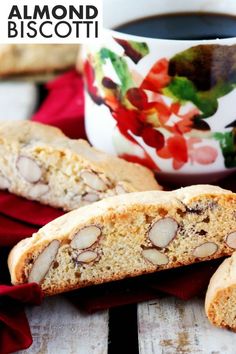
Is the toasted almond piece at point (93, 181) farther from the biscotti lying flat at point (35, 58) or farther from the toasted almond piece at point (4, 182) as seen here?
the biscotti lying flat at point (35, 58)

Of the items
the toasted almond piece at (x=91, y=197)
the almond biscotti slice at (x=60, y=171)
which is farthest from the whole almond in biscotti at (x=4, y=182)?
the toasted almond piece at (x=91, y=197)

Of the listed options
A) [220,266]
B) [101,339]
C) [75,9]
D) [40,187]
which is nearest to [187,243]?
[220,266]

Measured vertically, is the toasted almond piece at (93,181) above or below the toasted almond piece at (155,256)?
above

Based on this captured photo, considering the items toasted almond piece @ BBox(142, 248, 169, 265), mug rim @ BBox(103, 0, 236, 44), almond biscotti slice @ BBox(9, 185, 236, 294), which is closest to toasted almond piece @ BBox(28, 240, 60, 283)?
almond biscotti slice @ BBox(9, 185, 236, 294)

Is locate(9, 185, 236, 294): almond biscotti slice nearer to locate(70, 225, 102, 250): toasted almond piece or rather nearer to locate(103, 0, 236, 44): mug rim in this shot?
locate(70, 225, 102, 250): toasted almond piece

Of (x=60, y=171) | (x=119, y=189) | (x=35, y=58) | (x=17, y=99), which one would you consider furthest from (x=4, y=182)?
(x=35, y=58)

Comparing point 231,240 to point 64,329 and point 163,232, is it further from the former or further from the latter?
point 64,329
